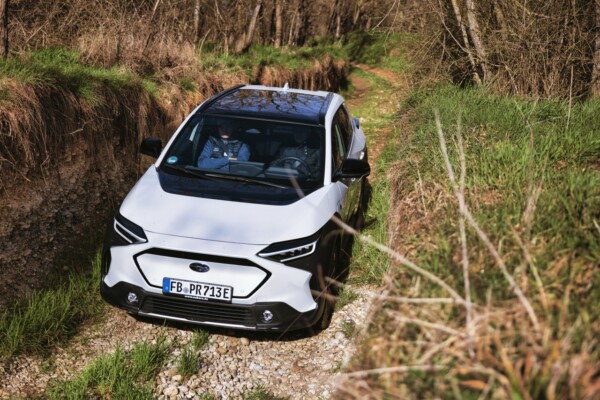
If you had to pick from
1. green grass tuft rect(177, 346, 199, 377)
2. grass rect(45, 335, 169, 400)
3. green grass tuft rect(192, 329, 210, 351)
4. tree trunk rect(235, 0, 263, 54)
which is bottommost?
tree trunk rect(235, 0, 263, 54)

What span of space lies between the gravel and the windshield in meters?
1.35

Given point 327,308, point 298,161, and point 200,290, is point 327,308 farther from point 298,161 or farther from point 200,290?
point 298,161

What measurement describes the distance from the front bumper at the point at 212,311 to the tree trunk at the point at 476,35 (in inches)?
321

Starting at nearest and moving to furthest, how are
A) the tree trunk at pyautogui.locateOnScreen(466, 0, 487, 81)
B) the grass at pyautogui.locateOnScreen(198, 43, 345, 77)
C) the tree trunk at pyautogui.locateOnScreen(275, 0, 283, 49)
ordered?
the tree trunk at pyautogui.locateOnScreen(466, 0, 487, 81), the grass at pyautogui.locateOnScreen(198, 43, 345, 77), the tree trunk at pyautogui.locateOnScreen(275, 0, 283, 49)

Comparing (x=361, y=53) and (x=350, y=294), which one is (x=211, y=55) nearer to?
(x=350, y=294)

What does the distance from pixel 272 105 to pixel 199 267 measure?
8.25 feet

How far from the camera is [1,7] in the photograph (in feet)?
27.3

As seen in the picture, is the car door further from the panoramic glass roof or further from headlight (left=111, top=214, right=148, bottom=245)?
headlight (left=111, top=214, right=148, bottom=245)

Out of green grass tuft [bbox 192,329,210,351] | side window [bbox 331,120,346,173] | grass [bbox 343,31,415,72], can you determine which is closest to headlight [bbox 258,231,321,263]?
green grass tuft [bbox 192,329,210,351]

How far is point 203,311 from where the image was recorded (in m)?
5.05

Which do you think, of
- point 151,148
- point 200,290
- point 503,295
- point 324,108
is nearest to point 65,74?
point 151,148

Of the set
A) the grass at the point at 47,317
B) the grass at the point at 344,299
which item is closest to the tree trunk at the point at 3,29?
the grass at the point at 47,317

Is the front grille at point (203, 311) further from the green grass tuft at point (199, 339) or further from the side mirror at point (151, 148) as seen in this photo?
the side mirror at point (151, 148)

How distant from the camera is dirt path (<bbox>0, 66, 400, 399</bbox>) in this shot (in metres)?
4.71
